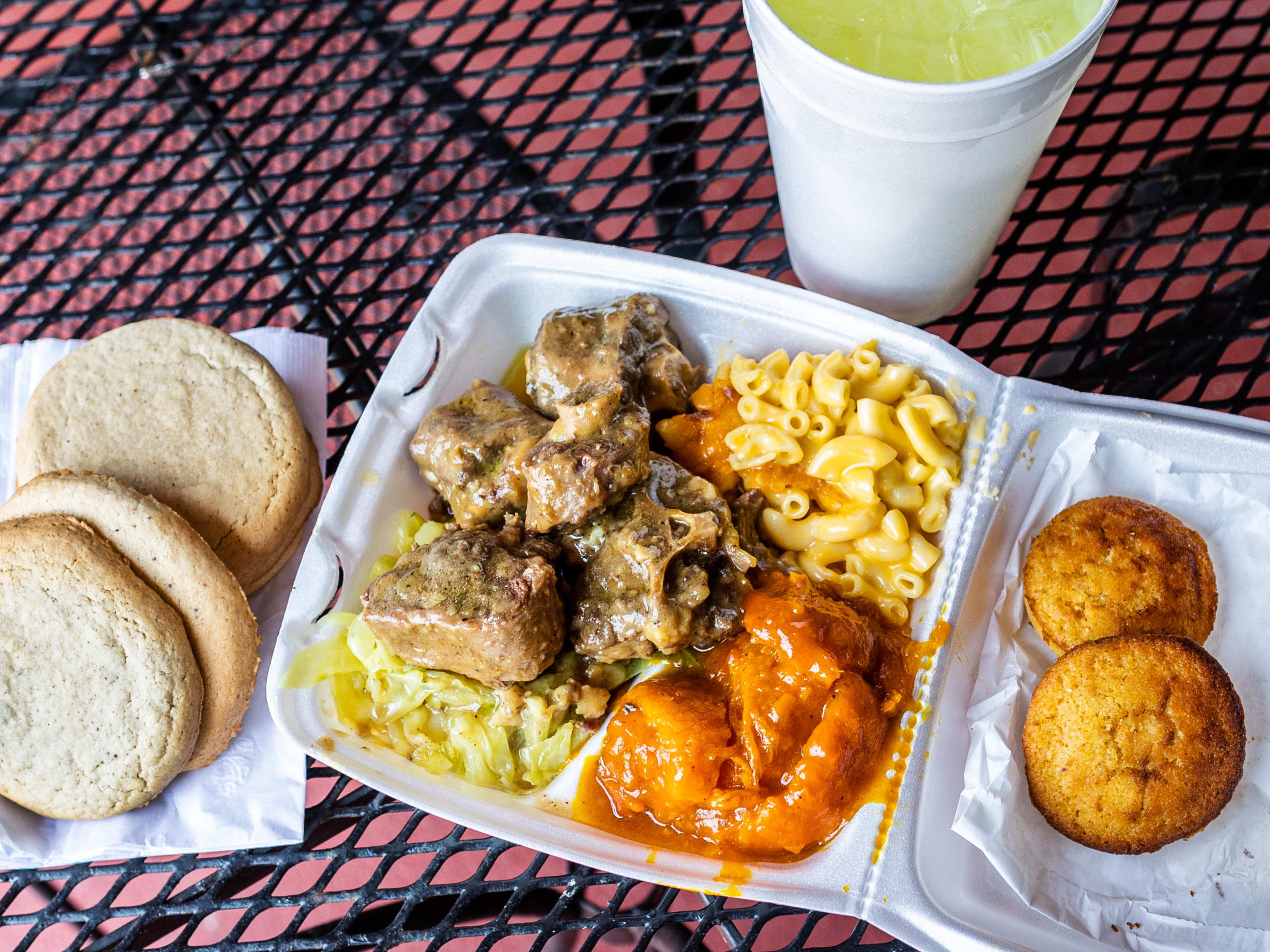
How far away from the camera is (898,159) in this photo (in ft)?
5.56

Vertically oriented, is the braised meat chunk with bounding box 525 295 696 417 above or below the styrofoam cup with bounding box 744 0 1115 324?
below

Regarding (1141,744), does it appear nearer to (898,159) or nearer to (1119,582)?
(1119,582)

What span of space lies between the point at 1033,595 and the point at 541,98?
5.17 ft

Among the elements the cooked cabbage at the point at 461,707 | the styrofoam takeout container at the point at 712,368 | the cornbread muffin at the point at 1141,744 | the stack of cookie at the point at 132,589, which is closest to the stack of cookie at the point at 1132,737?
the cornbread muffin at the point at 1141,744

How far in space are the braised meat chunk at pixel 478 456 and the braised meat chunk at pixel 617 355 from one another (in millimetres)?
102

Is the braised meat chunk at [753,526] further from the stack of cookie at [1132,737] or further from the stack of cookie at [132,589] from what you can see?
the stack of cookie at [132,589]

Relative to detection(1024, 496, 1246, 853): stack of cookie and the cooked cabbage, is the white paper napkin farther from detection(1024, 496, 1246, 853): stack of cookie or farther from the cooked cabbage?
detection(1024, 496, 1246, 853): stack of cookie

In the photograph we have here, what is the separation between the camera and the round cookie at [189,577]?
199cm

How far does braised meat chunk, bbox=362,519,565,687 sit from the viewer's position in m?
1.79

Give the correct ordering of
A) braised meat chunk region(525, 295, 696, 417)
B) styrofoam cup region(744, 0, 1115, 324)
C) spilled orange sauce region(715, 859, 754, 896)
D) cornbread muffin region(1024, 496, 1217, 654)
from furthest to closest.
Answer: braised meat chunk region(525, 295, 696, 417), cornbread muffin region(1024, 496, 1217, 654), spilled orange sauce region(715, 859, 754, 896), styrofoam cup region(744, 0, 1115, 324)

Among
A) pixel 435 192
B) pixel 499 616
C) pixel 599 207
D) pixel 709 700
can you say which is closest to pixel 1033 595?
pixel 709 700

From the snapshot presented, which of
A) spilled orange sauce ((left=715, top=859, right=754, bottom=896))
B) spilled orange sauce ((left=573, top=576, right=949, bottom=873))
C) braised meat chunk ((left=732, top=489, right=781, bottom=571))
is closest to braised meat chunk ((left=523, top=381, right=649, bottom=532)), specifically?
braised meat chunk ((left=732, top=489, right=781, bottom=571))

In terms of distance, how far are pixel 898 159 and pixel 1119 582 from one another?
34.3 inches

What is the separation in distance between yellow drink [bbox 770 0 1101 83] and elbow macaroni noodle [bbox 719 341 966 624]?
1.80 feet
